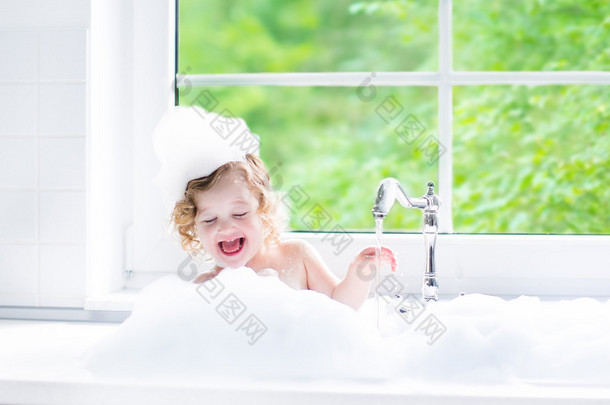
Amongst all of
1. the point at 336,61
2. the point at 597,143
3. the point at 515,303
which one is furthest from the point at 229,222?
the point at 336,61

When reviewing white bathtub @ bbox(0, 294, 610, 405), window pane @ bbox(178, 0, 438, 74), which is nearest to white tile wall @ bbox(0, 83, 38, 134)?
white bathtub @ bbox(0, 294, 610, 405)

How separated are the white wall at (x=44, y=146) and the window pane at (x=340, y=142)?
115 inches

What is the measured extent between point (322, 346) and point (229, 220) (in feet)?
1.36

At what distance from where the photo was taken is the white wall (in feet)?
4.23

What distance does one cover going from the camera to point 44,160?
130 centimetres

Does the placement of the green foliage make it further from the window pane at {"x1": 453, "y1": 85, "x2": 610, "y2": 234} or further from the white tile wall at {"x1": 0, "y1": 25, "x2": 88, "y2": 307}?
the white tile wall at {"x1": 0, "y1": 25, "x2": 88, "y2": 307}

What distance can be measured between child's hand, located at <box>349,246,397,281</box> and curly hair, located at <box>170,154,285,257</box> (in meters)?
0.20

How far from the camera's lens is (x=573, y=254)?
1.41m

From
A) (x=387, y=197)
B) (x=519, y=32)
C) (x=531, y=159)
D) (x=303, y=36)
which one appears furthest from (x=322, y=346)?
(x=303, y=36)

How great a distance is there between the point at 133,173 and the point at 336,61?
3556mm

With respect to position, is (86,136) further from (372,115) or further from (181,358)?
(372,115)

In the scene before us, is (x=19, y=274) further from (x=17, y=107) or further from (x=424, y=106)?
(x=424, y=106)

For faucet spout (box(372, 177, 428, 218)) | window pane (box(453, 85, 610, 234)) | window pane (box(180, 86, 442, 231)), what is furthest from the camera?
window pane (box(180, 86, 442, 231))

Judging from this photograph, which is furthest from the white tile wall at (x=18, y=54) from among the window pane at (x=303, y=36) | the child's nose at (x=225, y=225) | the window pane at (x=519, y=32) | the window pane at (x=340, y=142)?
the window pane at (x=519, y=32)
